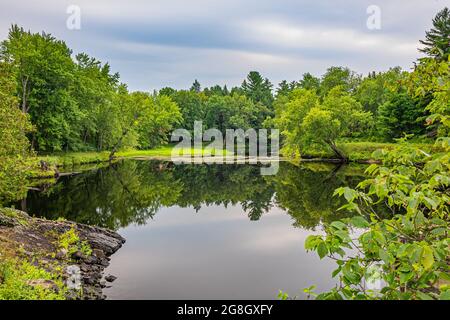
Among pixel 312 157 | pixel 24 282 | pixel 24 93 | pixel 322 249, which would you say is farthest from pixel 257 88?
pixel 322 249

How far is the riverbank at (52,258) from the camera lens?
8352 mm

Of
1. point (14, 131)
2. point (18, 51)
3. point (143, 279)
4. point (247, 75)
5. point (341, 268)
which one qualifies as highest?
point (247, 75)

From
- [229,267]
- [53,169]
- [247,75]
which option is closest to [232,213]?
[229,267]

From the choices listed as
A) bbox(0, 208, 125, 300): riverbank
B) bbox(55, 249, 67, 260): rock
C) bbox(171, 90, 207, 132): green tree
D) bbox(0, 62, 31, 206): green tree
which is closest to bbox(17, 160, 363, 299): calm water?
bbox(0, 208, 125, 300): riverbank

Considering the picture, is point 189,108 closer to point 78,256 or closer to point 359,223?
point 78,256

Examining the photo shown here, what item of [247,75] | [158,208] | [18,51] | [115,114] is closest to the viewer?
[158,208]

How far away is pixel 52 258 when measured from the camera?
11.5m

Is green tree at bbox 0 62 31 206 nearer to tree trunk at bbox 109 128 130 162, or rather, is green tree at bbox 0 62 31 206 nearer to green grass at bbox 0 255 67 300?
green grass at bbox 0 255 67 300

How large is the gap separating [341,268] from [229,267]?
10.5 metres

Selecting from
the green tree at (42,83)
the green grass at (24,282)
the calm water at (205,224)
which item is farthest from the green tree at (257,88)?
the green grass at (24,282)

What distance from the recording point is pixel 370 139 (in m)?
56.4

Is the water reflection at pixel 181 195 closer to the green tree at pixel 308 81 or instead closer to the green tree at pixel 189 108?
the green tree at pixel 189 108

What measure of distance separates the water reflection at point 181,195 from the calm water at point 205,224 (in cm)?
6
